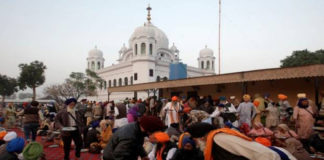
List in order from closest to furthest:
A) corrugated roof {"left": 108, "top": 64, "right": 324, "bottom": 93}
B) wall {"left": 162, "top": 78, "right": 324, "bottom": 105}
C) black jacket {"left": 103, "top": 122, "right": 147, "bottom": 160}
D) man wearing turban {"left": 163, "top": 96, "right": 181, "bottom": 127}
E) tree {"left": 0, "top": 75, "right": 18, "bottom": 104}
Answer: black jacket {"left": 103, "top": 122, "right": 147, "bottom": 160} < man wearing turban {"left": 163, "top": 96, "right": 181, "bottom": 127} < corrugated roof {"left": 108, "top": 64, "right": 324, "bottom": 93} < wall {"left": 162, "top": 78, "right": 324, "bottom": 105} < tree {"left": 0, "top": 75, "right": 18, "bottom": 104}

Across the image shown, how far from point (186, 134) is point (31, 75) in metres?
38.1

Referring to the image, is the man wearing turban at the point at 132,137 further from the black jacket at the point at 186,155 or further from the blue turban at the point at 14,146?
the blue turban at the point at 14,146

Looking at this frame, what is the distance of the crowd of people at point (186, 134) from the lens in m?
2.57

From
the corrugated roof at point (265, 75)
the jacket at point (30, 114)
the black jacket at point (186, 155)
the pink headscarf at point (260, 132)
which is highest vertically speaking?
the corrugated roof at point (265, 75)

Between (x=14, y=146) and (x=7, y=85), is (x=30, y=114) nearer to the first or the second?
(x=14, y=146)

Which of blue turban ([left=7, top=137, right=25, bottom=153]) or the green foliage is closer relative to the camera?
blue turban ([left=7, top=137, right=25, bottom=153])

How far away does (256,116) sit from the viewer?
330 inches

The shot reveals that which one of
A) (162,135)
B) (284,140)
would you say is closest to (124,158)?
(162,135)

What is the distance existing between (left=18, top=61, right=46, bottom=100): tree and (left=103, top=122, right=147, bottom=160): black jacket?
124 feet

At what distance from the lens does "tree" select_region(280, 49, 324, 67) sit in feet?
109

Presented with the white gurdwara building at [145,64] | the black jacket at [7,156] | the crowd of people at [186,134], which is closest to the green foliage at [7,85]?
the white gurdwara building at [145,64]

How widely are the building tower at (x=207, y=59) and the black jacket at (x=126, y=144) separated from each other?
140ft

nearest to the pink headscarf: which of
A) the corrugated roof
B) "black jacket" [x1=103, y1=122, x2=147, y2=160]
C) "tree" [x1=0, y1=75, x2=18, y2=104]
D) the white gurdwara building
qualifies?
the corrugated roof

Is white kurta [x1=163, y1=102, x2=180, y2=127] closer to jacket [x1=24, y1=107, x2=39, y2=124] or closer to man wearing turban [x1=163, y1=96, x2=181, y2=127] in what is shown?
man wearing turban [x1=163, y1=96, x2=181, y2=127]
